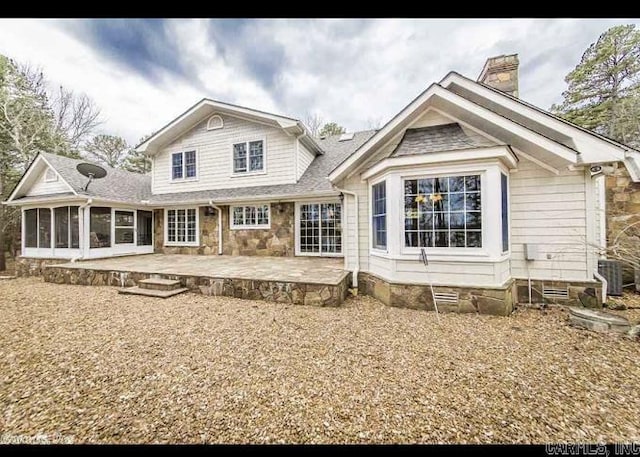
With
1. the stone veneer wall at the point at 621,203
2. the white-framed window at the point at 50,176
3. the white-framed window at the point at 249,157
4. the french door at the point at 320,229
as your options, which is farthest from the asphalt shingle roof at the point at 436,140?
the white-framed window at the point at 50,176

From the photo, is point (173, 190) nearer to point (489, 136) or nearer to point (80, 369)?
point (80, 369)

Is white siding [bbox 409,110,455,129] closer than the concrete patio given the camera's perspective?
No

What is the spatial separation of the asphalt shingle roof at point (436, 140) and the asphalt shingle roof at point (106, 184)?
1114 centimetres

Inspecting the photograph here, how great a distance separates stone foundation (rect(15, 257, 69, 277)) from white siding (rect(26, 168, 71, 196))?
273 cm

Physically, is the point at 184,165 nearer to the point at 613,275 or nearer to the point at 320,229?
the point at 320,229

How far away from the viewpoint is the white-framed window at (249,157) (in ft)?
35.1

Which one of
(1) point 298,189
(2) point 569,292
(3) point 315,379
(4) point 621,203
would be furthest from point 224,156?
(4) point 621,203

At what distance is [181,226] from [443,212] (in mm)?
10830

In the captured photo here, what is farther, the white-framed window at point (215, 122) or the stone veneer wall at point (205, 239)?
the white-framed window at point (215, 122)

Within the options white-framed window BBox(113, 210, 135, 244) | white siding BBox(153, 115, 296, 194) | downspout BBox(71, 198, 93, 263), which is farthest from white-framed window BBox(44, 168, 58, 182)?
white siding BBox(153, 115, 296, 194)

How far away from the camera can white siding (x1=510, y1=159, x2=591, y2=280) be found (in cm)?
517

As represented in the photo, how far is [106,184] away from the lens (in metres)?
11.2

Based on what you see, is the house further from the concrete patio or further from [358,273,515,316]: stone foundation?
the concrete patio

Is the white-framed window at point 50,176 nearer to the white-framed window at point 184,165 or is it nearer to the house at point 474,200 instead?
the house at point 474,200
